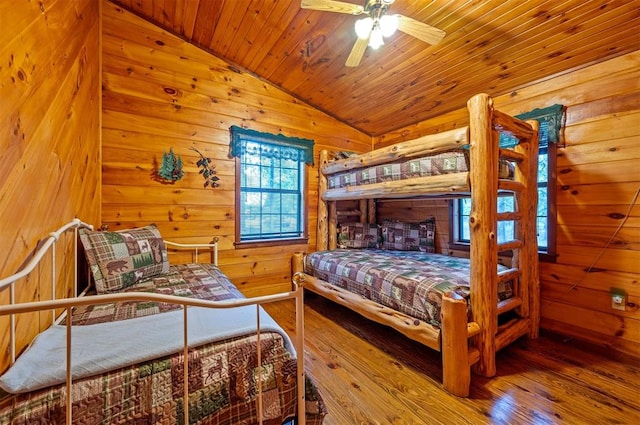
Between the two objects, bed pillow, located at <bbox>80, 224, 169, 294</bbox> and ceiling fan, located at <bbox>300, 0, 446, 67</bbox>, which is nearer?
ceiling fan, located at <bbox>300, 0, 446, 67</bbox>

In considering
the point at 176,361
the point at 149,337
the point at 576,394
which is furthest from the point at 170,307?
the point at 576,394

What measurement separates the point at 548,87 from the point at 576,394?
7.59 feet

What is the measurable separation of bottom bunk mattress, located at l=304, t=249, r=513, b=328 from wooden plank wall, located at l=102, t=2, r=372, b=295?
848mm

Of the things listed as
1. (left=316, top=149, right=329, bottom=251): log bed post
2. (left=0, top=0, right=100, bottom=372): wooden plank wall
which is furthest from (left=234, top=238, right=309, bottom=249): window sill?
(left=0, top=0, right=100, bottom=372): wooden plank wall

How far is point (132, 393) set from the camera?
833 mm

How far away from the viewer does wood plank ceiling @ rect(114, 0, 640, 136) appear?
179 cm

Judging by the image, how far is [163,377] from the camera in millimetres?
887

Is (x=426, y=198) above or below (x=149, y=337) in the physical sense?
above

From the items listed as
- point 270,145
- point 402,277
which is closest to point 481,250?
point 402,277

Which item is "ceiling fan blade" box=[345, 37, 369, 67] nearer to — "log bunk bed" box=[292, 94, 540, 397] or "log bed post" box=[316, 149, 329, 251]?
"log bunk bed" box=[292, 94, 540, 397]

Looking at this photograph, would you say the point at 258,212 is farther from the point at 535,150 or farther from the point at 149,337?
the point at 535,150

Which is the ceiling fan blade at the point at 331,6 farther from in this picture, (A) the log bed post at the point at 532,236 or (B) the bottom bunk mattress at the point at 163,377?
(B) the bottom bunk mattress at the point at 163,377

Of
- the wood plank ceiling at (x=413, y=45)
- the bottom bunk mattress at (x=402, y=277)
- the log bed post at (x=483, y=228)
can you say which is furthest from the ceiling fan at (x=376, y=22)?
the bottom bunk mattress at (x=402, y=277)

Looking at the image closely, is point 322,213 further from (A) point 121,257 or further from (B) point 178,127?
(A) point 121,257
